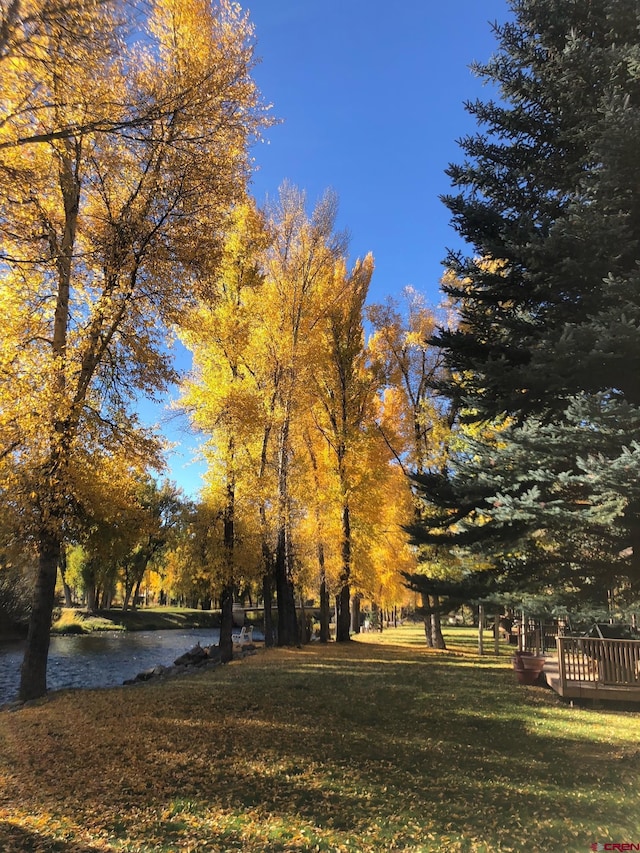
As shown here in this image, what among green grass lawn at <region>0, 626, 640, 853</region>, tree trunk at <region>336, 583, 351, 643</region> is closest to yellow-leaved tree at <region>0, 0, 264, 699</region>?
green grass lawn at <region>0, 626, 640, 853</region>

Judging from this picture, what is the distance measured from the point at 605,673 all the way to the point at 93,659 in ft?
62.4

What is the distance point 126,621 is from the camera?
1586 inches

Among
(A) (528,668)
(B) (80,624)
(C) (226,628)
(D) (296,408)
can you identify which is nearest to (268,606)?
(C) (226,628)

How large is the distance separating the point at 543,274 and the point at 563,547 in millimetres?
3800

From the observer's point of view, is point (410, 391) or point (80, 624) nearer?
point (410, 391)

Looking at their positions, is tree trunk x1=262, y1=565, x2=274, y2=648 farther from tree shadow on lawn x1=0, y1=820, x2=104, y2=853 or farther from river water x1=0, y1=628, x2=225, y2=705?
tree shadow on lawn x1=0, y1=820, x2=104, y2=853

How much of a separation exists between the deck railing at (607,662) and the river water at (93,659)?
11317 millimetres

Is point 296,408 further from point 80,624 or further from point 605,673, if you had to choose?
point 80,624

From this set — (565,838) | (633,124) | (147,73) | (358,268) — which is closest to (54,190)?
(147,73)

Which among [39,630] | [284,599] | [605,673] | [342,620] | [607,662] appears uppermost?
[39,630]

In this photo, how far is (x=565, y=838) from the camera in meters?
4.00

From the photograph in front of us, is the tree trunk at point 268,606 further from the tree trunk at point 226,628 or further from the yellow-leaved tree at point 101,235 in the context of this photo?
the yellow-leaved tree at point 101,235

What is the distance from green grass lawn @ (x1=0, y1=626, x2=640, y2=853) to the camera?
3.97 m

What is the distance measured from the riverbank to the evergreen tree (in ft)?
113
